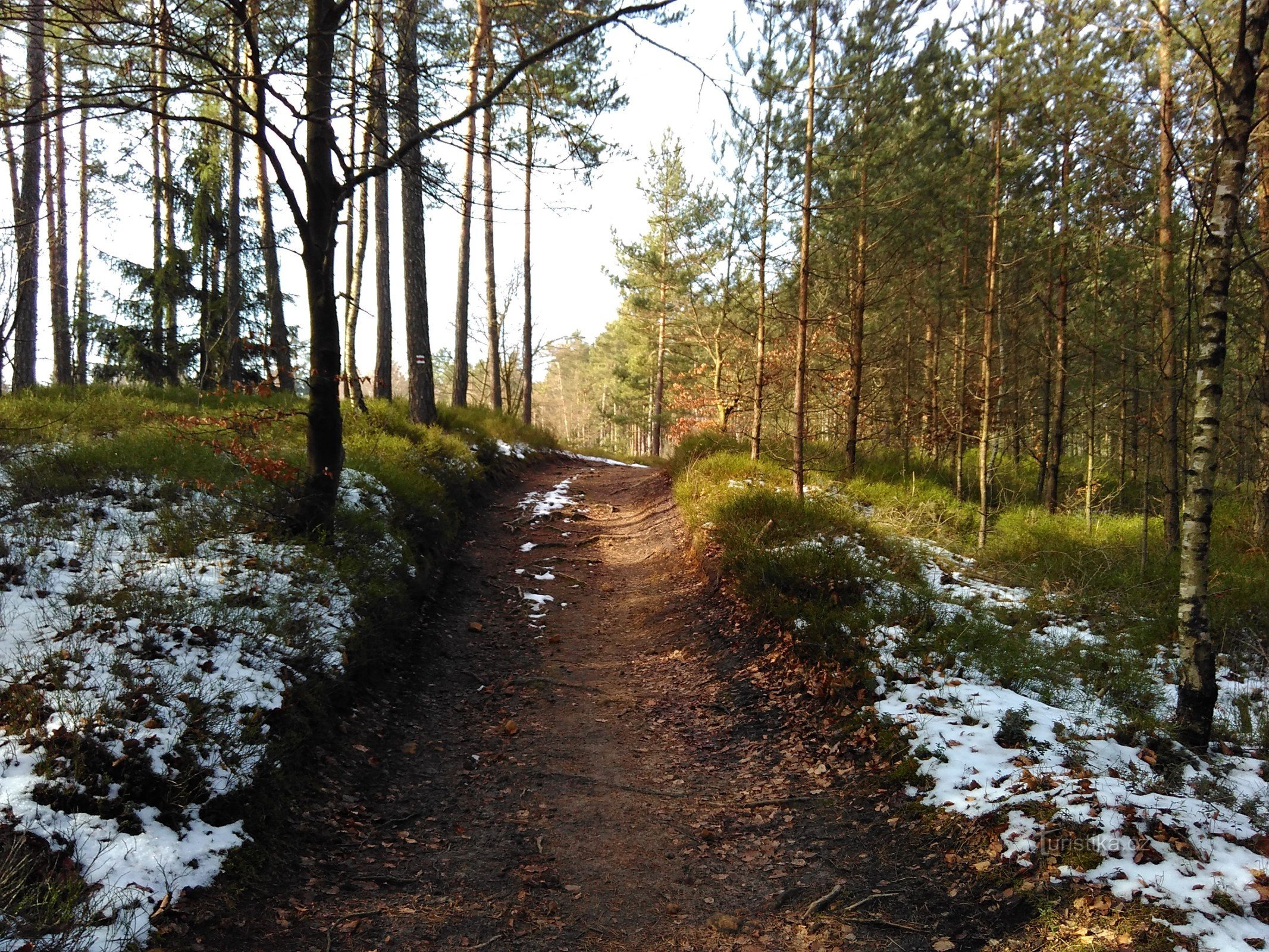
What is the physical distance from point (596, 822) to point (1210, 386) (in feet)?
15.2

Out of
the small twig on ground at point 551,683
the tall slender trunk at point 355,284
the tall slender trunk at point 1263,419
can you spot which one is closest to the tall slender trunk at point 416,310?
the tall slender trunk at point 355,284

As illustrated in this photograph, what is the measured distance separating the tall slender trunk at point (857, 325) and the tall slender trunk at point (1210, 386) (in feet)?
23.9

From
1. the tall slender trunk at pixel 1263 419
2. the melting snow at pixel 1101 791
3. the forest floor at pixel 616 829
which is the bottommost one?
the forest floor at pixel 616 829

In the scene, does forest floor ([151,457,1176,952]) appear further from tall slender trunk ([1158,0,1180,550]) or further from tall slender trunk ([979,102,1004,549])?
tall slender trunk ([979,102,1004,549])

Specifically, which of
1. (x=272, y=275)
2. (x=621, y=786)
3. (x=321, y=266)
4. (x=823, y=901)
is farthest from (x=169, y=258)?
(x=823, y=901)

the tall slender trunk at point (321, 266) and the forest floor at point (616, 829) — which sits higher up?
the tall slender trunk at point (321, 266)

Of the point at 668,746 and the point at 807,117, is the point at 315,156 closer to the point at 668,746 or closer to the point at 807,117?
the point at 668,746

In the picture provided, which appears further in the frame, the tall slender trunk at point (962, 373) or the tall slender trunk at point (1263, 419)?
the tall slender trunk at point (962, 373)

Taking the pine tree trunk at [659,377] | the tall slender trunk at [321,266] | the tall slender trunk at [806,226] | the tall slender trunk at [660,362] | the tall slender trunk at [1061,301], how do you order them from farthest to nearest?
the pine tree trunk at [659,377]
the tall slender trunk at [660,362]
the tall slender trunk at [1061,301]
the tall slender trunk at [806,226]
the tall slender trunk at [321,266]

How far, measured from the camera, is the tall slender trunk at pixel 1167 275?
7.27 meters

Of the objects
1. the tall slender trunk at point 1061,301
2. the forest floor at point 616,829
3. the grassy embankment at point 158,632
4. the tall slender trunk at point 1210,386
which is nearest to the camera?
the grassy embankment at point 158,632

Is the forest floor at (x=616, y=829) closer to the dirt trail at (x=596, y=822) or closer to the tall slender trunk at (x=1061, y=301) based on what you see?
the dirt trail at (x=596, y=822)

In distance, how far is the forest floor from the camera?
302 cm

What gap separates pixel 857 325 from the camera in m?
12.8
